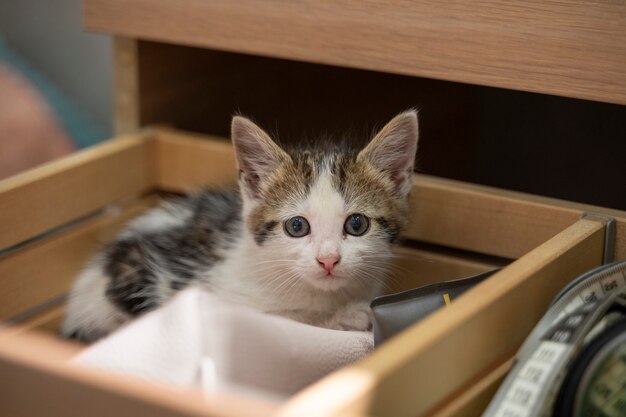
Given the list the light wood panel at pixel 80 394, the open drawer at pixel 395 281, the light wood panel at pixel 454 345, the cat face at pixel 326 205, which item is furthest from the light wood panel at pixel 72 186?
the light wood panel at pixel 454 345

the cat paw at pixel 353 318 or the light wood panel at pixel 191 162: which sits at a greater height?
the light wood panel at pixel 191 162

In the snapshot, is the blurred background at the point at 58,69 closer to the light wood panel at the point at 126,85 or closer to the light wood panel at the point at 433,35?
the light wood panel at the point at 126,85

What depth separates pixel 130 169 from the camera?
64.9 inches

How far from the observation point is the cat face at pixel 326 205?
128cm

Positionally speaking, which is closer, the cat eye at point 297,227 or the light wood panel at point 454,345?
the light wood panel at point 454,345

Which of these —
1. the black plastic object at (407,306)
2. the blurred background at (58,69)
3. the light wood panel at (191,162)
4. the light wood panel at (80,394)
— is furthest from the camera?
the blurred background at (58,69)

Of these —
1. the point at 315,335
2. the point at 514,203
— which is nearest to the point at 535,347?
the point at 315,335

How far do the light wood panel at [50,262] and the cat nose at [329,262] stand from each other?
19.4 inches

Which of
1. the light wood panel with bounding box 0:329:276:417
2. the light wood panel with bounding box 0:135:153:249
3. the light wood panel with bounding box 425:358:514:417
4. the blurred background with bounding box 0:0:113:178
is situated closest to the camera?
the light wood panel with bounding box 0:329:276:417

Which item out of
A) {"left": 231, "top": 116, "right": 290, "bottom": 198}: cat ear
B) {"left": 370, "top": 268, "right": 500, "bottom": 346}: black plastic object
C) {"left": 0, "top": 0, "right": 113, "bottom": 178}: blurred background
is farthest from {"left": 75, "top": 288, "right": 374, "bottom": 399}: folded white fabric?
{"left": 0, "top": 0, "right": 113, "bottom": 178}: blurred background

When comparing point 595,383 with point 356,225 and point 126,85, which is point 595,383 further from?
point 126,85

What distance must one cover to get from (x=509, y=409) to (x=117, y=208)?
93 centimetres

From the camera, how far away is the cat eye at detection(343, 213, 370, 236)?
130 cm

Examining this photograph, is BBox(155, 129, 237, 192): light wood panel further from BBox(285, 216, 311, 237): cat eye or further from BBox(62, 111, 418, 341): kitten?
BBox(285, 216, 311, 237): cat eye
